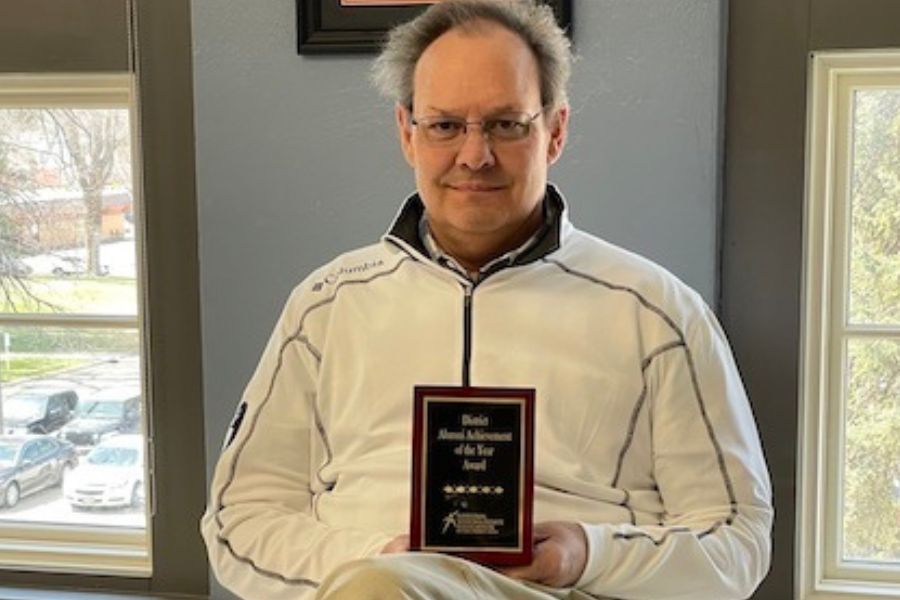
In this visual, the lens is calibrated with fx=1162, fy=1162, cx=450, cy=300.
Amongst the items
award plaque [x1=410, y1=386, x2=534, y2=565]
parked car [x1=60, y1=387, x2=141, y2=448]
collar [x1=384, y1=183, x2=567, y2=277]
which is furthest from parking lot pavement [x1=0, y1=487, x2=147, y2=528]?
award plaque [x1=410, y1=386, x2=534, y2=565]

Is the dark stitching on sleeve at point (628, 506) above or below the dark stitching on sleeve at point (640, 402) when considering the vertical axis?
below

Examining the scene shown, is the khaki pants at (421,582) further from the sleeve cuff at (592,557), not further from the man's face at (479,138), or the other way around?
the man's face at (479,138)

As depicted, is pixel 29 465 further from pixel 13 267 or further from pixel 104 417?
pixel 13 267

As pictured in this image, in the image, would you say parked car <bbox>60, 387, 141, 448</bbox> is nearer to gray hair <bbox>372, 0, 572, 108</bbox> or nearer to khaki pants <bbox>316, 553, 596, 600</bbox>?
gray hair <bbox>372, 0, 572, 108</bbox>

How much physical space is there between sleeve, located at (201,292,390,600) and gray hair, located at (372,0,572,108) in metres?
0.33

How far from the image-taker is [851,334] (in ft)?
5.95

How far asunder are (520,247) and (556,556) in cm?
41

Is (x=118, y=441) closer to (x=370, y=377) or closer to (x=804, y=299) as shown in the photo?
(x=370, y=377)

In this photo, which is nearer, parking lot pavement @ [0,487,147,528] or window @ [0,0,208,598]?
window @ [0,0,208,598]

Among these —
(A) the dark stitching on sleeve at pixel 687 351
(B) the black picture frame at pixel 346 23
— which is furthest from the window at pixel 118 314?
(A) the dark stitching on sleeve at pixel 687 351

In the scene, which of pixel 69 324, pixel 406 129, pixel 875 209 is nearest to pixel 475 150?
pixel 406 129

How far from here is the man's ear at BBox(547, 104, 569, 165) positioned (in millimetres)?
1473

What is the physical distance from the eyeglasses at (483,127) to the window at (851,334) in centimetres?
57

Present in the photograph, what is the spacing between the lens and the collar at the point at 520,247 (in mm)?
1458
